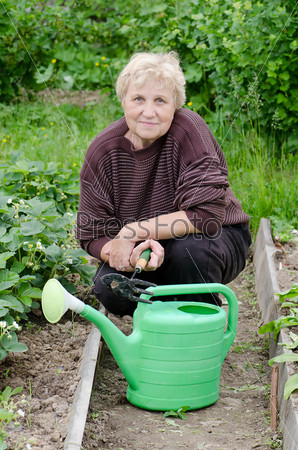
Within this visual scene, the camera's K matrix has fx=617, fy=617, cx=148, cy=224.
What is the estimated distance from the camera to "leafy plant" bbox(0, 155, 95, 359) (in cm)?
221

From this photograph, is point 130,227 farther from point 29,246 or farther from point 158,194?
point 29,246

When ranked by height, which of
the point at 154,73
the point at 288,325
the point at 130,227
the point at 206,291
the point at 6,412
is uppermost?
the point at 154,73

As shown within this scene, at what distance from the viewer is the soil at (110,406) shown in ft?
6.27

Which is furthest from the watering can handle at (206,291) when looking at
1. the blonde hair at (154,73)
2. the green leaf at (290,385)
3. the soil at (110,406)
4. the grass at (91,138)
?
the grass at (91,138)

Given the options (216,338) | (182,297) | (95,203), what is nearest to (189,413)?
(216,338)

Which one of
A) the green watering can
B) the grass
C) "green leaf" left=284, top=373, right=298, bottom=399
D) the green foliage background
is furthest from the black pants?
the green foliage background

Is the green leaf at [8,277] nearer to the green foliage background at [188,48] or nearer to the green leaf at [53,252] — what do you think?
the green leaf at [53,252]

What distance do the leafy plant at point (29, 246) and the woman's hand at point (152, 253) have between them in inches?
15.5

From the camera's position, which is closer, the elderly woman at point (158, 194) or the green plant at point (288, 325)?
the green plant at point (288, 325)

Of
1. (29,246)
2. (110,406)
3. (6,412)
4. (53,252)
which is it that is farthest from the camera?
(53,252)

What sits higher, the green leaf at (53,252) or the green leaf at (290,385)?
the green leaf at (53,252)

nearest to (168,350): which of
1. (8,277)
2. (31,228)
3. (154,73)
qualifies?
(8,277)

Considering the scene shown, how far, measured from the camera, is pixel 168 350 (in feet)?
6.85

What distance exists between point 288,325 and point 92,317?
78 cm
